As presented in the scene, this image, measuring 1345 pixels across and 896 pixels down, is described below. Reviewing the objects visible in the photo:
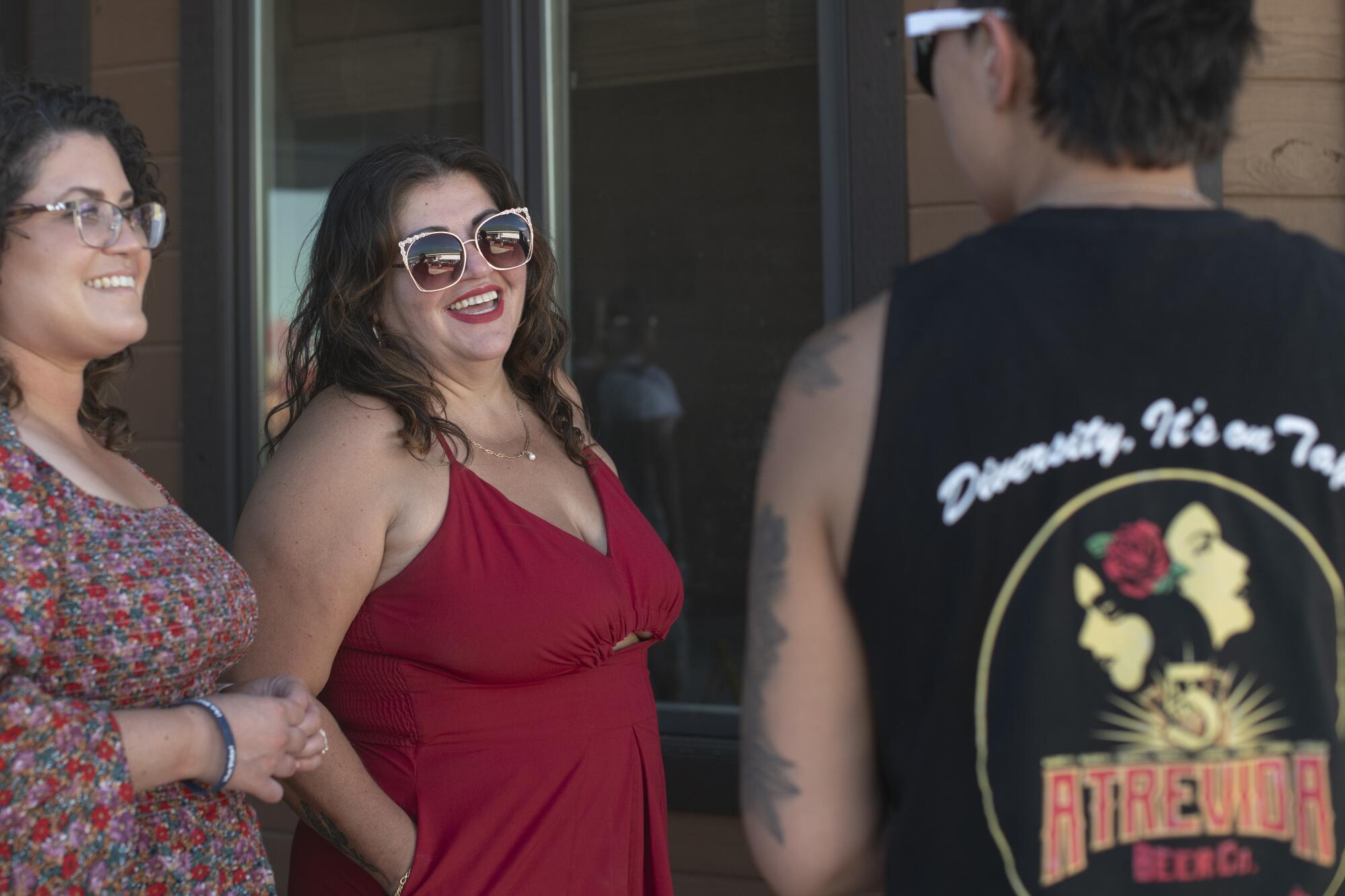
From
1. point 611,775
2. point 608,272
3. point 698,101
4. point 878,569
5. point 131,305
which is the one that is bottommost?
point 611,775

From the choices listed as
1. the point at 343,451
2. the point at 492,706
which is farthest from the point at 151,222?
the point at 492,706

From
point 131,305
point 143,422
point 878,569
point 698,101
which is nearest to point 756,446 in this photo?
point 698,101

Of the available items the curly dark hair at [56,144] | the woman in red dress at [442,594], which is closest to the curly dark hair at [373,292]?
the woman in red dress at [442,594]

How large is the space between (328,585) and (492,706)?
0.30m

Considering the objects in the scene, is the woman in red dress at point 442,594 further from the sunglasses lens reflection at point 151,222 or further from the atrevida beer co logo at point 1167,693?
the atrevida beer co logo at point 1167,693

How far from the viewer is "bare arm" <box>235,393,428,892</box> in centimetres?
187

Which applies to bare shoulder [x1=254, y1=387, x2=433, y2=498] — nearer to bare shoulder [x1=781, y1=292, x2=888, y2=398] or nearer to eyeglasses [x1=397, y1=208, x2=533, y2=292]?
eyeglasses [x1=397, y1=208, x2=533, y2=292]

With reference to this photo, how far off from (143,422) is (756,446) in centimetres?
172

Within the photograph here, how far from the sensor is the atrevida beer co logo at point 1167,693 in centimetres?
104

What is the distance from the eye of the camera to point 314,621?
1.88 metres

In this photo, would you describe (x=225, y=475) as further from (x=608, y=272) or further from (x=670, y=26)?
(x=670, y=26)

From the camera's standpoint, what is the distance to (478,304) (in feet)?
6.99

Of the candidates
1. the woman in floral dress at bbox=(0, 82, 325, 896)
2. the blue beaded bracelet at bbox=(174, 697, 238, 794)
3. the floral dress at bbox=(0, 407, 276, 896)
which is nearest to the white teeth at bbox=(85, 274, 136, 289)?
the woman in floral dress at bbox=(0, 82, 325, 896)

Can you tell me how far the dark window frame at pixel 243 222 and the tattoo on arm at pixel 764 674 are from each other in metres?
1.85
